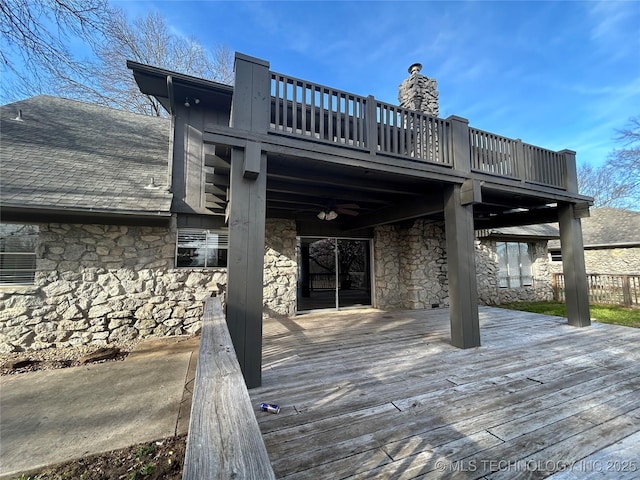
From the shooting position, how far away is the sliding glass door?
7.61 metres

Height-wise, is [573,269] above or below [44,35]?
below

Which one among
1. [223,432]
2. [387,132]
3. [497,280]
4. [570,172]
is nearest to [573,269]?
[570,172]

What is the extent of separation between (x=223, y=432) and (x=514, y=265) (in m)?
11.4

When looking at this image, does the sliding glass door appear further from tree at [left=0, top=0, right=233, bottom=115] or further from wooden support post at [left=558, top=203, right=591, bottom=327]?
tree at [left=0, top=0, right=233, bottom=115]

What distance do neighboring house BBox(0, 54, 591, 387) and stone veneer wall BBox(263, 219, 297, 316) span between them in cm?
4

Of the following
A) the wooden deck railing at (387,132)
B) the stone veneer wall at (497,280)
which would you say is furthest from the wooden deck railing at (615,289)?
the wooden deck railing at (387,132)

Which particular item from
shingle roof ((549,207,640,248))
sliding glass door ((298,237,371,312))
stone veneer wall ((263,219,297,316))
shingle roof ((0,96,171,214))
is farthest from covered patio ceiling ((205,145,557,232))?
shingle roof ((549,207,640,248))

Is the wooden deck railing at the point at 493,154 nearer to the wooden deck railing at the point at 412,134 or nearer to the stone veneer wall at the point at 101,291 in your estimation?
the wooden deck railing at the point at 412,134

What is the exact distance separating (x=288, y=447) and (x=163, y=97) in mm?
7400

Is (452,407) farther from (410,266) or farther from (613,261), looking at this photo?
(613,261)

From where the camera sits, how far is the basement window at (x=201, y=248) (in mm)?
5828

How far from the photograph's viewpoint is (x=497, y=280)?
8.99 metres

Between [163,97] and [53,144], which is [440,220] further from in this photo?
[53,144]

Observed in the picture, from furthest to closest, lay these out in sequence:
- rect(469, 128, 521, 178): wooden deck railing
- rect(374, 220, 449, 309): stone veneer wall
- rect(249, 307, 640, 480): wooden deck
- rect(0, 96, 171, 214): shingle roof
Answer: rect(374, 220, 449, 309): stone veneer wall, rect(0, 96, 171, 214): shingle roof, rect(469, 128, 521, 178): wooden deck railing, rect(249, 307, 640, 480): wooden deck
